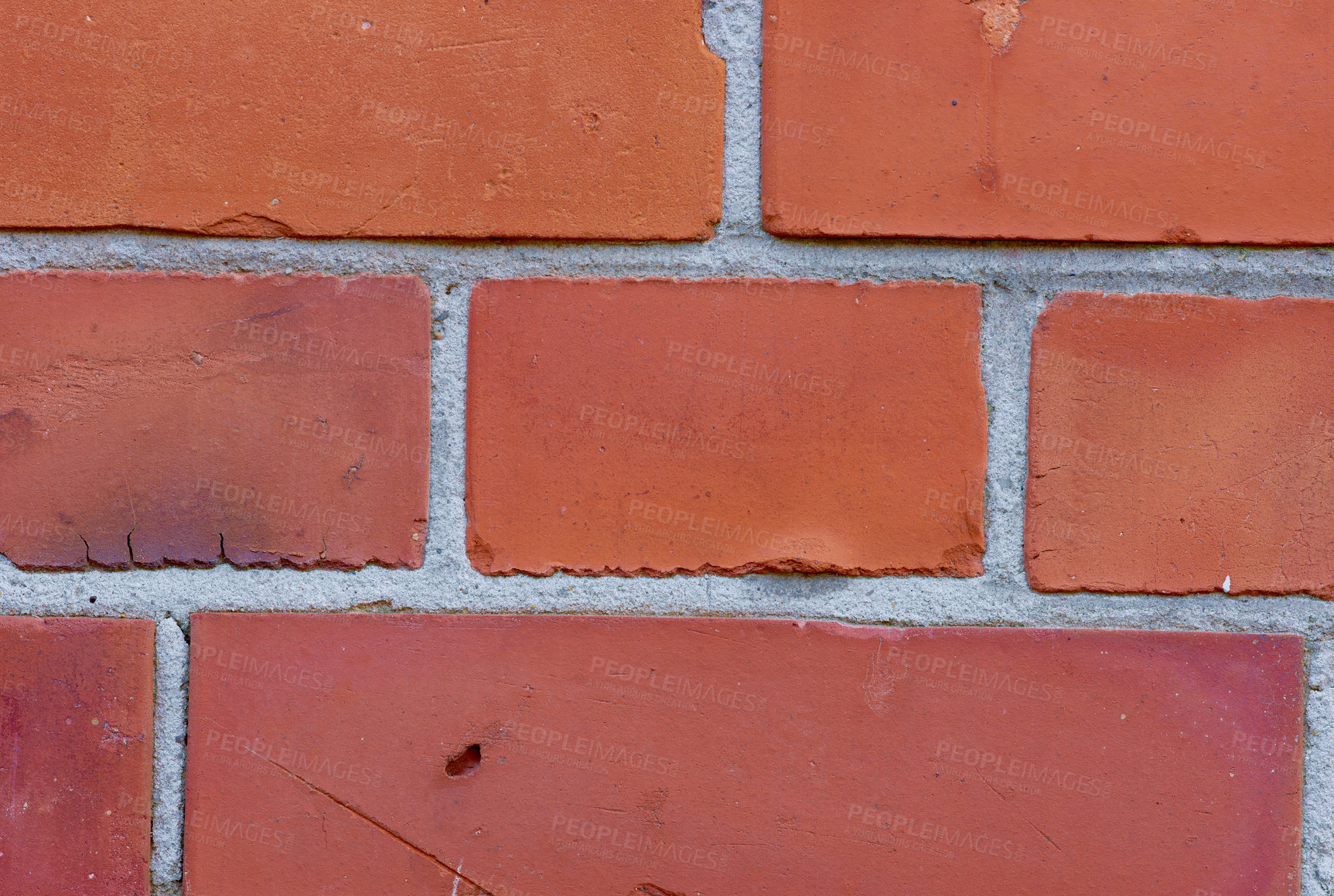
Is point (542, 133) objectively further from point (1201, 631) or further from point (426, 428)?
point (1201, 631)

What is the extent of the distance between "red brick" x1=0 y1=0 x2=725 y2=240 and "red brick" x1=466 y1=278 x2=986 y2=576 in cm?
7

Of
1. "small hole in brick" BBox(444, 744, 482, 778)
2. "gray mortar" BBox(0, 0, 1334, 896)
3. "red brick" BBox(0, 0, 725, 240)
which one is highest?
"red brick" BBox(0, 0, 725, 240)

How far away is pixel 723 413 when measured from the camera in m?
0.49

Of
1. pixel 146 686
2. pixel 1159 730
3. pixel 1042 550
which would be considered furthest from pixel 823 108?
pixel 146 686

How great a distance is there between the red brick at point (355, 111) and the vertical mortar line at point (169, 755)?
0.26 meters

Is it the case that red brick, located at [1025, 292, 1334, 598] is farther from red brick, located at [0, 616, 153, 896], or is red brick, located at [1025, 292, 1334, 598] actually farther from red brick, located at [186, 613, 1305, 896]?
red brick, located at [0, 616, 153, 896]

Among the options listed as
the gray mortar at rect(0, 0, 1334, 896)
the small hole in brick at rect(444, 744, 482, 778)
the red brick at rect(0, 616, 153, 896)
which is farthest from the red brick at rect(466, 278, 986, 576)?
the red brick at rect(0, 616, 153, 896)

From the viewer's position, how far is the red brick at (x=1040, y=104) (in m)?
0.48

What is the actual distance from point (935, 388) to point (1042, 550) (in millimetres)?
120

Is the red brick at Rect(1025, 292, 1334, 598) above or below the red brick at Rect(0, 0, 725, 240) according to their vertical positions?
below

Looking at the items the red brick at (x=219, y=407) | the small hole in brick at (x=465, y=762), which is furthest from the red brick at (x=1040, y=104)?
the small hole in brick at (x=465, y=762)

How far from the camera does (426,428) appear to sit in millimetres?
493

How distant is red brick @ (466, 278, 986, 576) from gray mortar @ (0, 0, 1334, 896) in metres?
0.01

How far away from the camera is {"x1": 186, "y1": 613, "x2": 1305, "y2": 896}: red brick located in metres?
0.50
